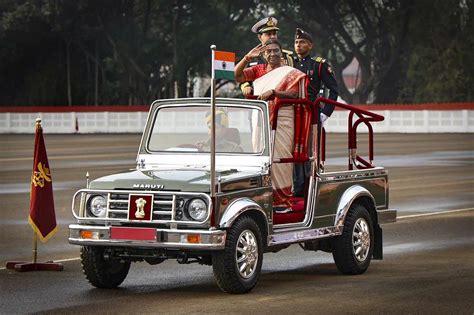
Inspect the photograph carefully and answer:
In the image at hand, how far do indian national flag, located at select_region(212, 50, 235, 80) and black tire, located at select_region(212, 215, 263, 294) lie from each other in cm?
114

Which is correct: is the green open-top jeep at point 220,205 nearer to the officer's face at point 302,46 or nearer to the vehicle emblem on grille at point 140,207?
the vehicle emblem on grille at point 140,207

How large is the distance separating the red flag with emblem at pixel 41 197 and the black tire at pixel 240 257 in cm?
273

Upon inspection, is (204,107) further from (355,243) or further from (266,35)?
(355,243)

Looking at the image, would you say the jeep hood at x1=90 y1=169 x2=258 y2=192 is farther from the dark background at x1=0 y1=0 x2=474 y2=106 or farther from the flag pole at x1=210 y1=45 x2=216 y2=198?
the dark background at x1=0 y1=0 x2=474 y2=106

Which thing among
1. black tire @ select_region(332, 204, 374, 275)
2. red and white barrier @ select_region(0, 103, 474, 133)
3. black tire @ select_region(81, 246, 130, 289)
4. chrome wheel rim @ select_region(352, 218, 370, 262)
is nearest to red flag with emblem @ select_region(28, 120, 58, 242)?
black tire @ select_region(81, 246, 130, 289)

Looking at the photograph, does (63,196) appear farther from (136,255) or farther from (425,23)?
(425,23)

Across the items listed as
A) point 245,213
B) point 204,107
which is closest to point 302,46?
point 204,107

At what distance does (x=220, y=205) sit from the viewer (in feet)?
34.6

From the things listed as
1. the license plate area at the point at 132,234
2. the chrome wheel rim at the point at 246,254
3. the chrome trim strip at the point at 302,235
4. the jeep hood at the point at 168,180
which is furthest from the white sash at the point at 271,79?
the license plate area at the point at 132,234

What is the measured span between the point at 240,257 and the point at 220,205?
48 centimetres

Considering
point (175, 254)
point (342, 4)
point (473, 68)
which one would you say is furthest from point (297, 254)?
point (342, 4)

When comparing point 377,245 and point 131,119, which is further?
point 131,119

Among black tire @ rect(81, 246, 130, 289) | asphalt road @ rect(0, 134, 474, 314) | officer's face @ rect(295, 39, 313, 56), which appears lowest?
asphalt road @ rect(0, 134, 474, 314)

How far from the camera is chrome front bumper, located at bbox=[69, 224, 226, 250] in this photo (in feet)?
34.0
